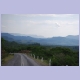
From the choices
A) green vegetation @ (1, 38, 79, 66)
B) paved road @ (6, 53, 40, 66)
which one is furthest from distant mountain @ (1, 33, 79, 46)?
paved road @ (6, 53, 40, 66)

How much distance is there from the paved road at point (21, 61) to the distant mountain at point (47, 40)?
1.76ft

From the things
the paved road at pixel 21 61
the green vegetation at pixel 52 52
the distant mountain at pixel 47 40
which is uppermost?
the distant mountain at pixel 47 40

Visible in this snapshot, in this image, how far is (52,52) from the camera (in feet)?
31.4

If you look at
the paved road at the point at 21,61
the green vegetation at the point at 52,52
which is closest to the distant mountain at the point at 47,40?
the green vegetation at the point at 52,52

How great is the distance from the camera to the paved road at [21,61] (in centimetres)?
944

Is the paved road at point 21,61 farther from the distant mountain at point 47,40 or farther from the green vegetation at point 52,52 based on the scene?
the distant mountain at point 47,40

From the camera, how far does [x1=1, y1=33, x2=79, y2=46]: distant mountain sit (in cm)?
948

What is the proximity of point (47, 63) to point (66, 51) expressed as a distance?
0.80m

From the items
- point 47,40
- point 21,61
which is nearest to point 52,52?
point 47,40

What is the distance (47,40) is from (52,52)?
1.52ft

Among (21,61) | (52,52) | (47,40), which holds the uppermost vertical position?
(47,40)

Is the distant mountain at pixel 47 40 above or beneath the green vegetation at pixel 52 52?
above

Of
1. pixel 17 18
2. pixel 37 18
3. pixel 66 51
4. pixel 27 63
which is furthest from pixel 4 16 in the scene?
pixel 66 51

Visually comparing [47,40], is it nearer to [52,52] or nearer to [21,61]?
[52,52]
